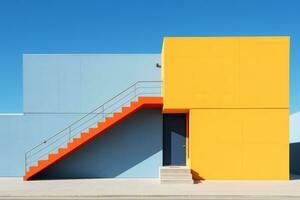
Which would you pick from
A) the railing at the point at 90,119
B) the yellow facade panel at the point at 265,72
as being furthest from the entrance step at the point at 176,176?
the yellow facade panel at the point at 265,72

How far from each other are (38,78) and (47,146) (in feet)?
11.2

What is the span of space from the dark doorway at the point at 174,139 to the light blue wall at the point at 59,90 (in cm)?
64

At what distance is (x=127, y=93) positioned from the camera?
14055 mm

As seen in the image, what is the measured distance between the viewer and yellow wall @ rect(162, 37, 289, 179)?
1248 centimetres

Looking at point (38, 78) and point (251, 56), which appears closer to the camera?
point (251, 56)

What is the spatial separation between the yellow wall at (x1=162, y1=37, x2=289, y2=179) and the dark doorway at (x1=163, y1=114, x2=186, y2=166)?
1.51 m

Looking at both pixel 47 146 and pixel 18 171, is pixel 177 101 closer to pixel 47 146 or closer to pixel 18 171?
pixel 47 146

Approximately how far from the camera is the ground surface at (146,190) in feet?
30.8

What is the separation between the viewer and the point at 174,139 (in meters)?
14.1

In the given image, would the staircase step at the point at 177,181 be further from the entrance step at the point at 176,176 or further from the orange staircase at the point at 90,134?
the orange staircase at the point at 90,134

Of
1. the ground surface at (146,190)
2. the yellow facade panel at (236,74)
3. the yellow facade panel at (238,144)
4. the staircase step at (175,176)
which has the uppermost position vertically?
the yellow facade panel at (236,74)

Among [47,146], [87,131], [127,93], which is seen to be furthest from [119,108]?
[47,146]

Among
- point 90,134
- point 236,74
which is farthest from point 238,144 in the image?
point 90,134

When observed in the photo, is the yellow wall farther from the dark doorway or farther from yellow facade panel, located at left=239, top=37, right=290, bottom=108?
the dark doorway
